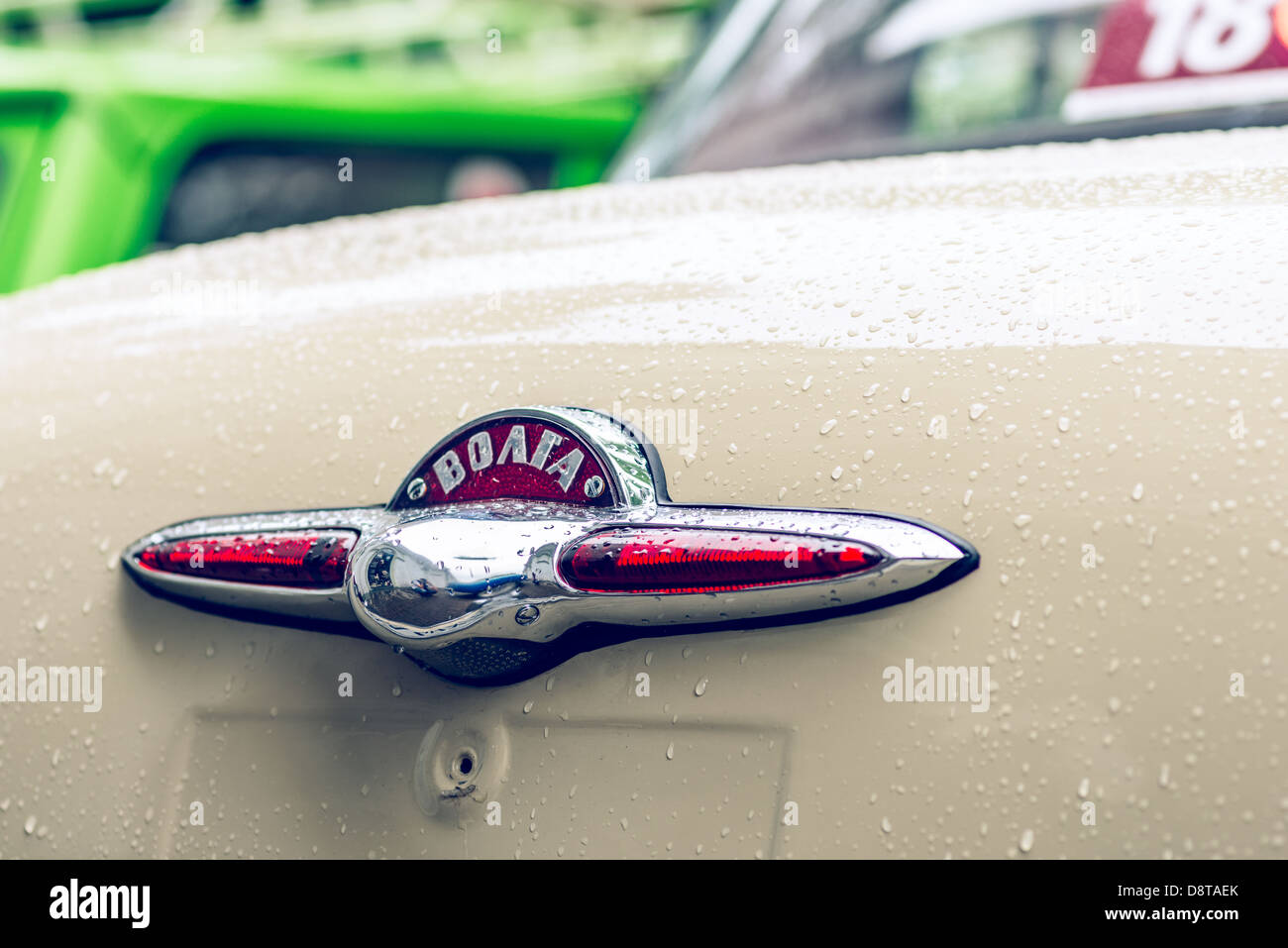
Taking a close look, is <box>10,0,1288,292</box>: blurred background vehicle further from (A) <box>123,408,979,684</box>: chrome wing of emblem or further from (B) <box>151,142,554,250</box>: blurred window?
(A) <box>123,408,979,684</box>: chrome wing of emblem

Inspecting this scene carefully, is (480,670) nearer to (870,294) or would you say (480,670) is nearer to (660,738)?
(660,738)

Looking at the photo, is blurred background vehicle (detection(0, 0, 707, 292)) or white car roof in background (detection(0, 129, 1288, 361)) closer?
white car roof in background (detection(0, 129, 1288, 361))

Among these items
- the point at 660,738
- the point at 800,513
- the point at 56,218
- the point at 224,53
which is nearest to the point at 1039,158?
the point at 800,513

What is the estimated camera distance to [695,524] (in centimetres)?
83

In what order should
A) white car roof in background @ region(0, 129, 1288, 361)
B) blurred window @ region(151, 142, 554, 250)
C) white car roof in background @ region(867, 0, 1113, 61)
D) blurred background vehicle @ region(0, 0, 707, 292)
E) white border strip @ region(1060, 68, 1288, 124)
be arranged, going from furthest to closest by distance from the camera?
blurred window @ region(151, 142, 554, 250), blurred background vehicle @ region(0, 0, 707, 292), white car roof in background @ region(867, 0, 1113, 61), white border strip @ region(1060, 68, 1288, 124), white car roof in background @ region(0, 129, 1288, 361)

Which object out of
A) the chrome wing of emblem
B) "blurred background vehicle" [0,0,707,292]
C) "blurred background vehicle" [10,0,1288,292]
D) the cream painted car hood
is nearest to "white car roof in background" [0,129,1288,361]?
the cream painted car hood

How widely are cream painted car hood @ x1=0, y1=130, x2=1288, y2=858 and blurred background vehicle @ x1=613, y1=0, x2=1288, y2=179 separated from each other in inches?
12.7

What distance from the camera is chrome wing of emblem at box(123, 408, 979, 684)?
792 millimetres

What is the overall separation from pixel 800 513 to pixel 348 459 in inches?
15.1

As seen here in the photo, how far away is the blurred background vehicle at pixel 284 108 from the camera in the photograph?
5.54m

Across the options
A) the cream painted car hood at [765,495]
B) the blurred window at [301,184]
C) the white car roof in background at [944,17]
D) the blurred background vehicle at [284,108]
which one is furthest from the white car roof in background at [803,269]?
the blurred window at [301,184]

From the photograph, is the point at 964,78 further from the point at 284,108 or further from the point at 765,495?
the point at 284,108

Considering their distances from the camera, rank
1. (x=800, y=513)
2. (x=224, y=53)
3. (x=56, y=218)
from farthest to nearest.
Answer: (x=224, y=53)
(x=56, y=218)
(x=800, y=513)

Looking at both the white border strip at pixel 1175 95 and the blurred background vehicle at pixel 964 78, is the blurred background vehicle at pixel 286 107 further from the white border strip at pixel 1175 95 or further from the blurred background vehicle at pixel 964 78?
the white border strip at pixel 1175 95
